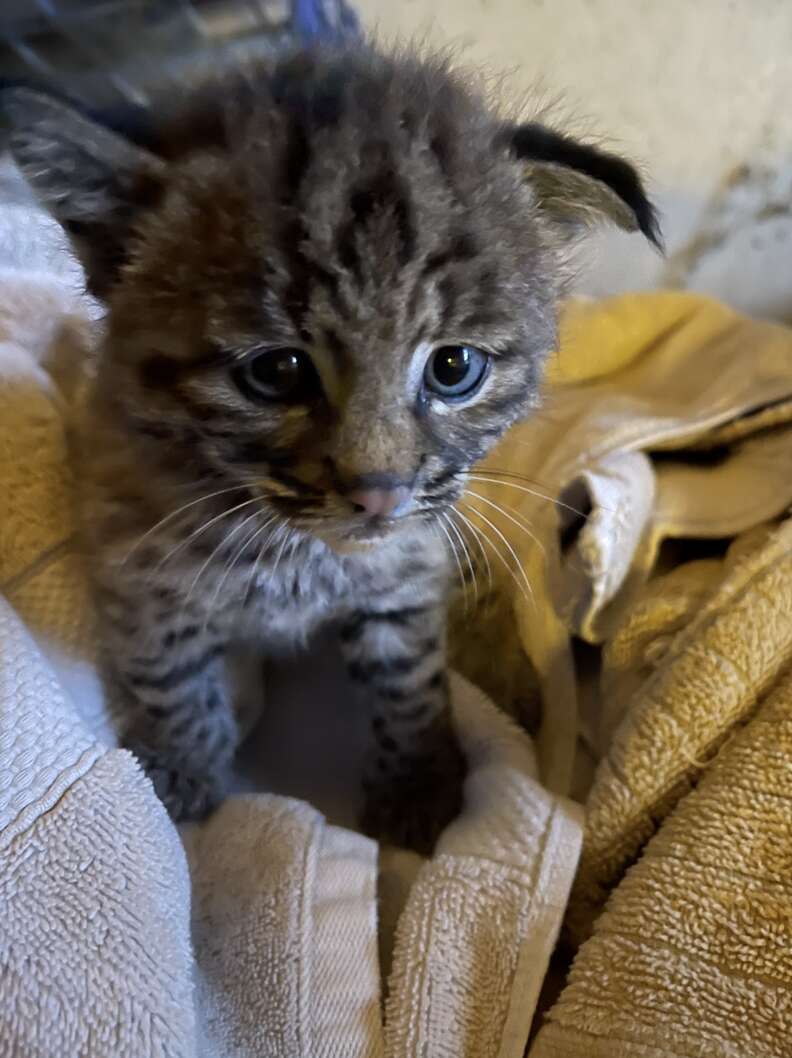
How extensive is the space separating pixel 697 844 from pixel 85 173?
69cm

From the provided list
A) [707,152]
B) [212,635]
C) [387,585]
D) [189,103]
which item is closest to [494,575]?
[387,585]

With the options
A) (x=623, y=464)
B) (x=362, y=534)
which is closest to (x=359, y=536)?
(x=362, y=534)

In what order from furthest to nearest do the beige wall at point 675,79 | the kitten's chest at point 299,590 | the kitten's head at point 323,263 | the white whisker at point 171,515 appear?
the beige wall at point 675,79 → the kitten's chest at point 299,590 → the white whisker at point 171,515 → the kitten's head at point 323,263

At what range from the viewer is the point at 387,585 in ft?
2.97

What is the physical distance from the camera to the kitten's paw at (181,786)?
90 centimetres

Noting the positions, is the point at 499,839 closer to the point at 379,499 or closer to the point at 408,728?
the point at 408,728

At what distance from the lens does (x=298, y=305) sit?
0.64 m

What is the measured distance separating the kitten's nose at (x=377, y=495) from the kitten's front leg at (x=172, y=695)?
28cm

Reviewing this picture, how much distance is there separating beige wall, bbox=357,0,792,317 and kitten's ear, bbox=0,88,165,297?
74 centimetres

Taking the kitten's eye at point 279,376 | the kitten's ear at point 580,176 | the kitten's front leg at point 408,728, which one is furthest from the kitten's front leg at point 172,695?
the kitten's ear at point 580,176

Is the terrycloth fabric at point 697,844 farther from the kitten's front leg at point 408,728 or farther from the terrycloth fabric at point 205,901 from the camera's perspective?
the kitten's front leg at point 408,728

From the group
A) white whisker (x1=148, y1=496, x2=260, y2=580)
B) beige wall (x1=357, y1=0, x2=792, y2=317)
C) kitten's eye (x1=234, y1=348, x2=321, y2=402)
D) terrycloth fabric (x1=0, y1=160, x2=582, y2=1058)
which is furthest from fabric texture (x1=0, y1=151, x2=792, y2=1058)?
beige wall (x1=357, y1=0, x2=792, y2=317)

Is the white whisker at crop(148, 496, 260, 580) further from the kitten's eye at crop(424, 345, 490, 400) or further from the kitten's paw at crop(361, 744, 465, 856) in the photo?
the kitten's paw at crop(361, 744, 465, 856)

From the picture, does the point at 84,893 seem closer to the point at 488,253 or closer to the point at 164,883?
the point at 164,883
